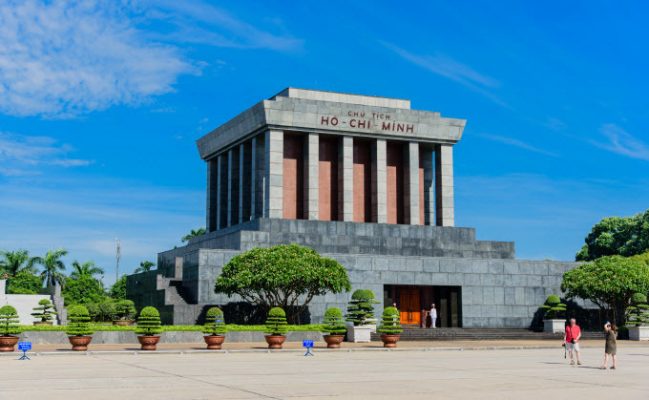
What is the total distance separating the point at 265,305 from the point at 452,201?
2017 centimetres

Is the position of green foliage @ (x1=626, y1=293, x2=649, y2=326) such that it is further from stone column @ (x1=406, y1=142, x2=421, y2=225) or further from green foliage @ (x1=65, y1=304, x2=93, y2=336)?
green foliage @ (x1=65, y1=304, x2=93, y2=336)

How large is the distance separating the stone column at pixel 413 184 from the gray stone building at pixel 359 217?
73 millimetres

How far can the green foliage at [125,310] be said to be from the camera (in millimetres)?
51406

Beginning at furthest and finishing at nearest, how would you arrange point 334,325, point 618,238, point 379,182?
point 618,238, point 379,182, point 334,325

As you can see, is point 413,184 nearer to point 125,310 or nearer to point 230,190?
point 230,190

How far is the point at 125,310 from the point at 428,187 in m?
24.1

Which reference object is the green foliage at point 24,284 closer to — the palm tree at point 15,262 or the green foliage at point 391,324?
the palm tree at point 15,262

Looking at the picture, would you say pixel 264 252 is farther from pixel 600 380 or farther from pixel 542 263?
pixel 600 380

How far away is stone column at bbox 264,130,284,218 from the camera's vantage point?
5447 cm

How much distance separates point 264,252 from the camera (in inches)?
1715

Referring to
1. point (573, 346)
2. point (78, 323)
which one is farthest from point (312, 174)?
point (573, 346)

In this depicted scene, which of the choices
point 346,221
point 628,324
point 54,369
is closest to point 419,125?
point 346,221

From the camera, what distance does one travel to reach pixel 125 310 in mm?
51844

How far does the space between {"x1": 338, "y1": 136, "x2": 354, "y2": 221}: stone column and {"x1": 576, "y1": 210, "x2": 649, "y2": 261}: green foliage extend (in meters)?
39.5
